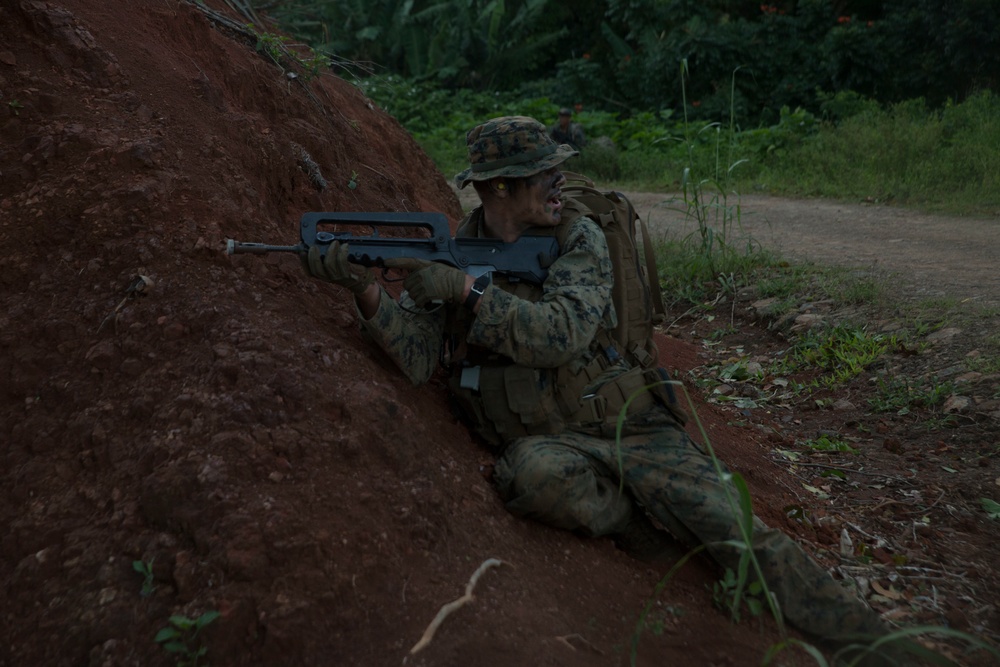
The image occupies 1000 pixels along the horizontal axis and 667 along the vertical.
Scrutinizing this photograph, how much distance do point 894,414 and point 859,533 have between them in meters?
1.10

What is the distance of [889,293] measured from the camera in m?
5.36

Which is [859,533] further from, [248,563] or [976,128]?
[976,128]

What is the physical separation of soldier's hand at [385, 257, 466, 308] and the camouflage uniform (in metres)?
0.10

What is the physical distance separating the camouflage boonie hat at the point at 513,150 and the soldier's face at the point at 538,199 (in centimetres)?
5

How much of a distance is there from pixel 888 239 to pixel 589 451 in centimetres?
498

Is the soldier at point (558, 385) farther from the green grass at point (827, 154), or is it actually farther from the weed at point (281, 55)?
the green grass at point (827, 154)

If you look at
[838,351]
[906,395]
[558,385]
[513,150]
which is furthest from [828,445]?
[513,150]

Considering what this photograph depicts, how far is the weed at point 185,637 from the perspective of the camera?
205 centimetres

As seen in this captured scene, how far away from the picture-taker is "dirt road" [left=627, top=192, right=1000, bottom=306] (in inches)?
218

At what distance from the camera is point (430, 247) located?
2945 millimetres

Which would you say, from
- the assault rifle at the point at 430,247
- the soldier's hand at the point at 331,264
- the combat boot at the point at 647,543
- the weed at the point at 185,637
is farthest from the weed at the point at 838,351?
the weed at the point at 185,637

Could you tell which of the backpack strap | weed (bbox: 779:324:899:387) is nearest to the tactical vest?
the backpack strap

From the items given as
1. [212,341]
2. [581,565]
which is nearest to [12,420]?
[212,341]

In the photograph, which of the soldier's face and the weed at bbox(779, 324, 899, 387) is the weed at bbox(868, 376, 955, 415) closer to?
the weed at bbox(779, 324, 899, 387)
